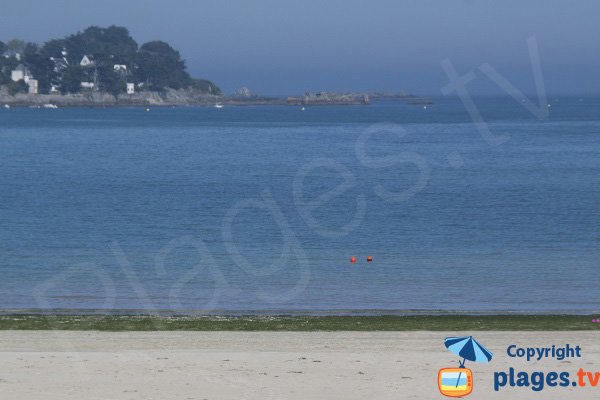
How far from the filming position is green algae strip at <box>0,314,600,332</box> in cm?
2025

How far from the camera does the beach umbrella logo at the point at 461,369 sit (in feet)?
47.6

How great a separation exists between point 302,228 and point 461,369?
29.5 metres

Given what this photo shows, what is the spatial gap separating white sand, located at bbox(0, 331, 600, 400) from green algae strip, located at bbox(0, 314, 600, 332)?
0.87 m

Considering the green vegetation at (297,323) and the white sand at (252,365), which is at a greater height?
the white sand at (252,365)

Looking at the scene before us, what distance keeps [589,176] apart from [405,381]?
56739 millimetres

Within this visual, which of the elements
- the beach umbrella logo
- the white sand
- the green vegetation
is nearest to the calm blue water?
the green vegetation

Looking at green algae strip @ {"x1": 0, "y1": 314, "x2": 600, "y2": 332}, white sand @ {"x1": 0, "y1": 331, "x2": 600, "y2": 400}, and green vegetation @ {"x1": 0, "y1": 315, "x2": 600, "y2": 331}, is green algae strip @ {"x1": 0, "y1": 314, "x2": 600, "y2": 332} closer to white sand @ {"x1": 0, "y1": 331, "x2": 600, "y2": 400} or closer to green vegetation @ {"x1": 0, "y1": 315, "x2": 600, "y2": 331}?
green vegetation @ {"x1": 0, "y1": 315, "x2": 600, "y2": 331}

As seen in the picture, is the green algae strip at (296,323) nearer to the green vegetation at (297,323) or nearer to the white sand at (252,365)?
the green vegetation at (297,323)

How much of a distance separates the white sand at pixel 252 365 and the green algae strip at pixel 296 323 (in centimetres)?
87

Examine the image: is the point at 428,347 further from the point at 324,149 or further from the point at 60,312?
the point at 324,149

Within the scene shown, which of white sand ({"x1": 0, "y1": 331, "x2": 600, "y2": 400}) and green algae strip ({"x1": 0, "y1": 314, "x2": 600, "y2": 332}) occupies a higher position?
white sand ({"x1": 0, "y1": 331, "x2": 600, "y2": 400})

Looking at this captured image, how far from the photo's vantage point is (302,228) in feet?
147

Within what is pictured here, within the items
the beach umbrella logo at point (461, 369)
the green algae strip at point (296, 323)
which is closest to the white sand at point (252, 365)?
the beach umbrella logo at point (461, 369)

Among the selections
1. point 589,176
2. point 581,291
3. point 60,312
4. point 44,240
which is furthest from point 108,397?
point 589,176
